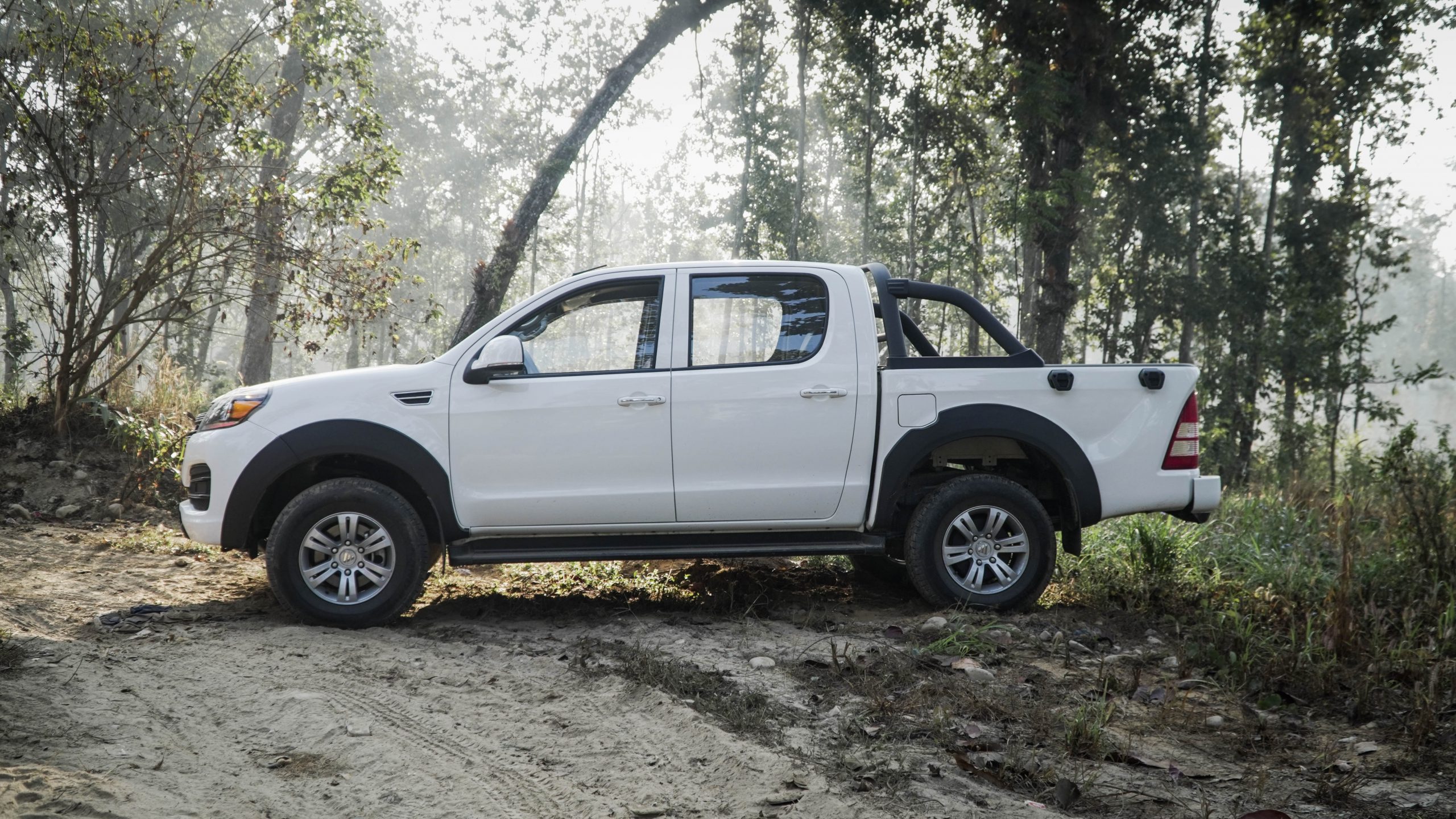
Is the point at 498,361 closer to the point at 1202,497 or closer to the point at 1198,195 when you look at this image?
the point at 1202,497

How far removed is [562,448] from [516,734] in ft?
5.76

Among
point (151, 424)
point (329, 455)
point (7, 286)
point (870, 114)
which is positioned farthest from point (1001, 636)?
point (870, 114)

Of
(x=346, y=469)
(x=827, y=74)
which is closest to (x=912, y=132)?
(x=827, y=74)

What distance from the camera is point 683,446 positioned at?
5141mm

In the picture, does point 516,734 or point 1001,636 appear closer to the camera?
point 516,734

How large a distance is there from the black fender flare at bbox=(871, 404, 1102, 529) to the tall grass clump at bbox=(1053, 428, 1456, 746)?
0.96 metres

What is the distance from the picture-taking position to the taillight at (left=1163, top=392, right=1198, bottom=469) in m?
5.34

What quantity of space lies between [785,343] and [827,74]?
16.5 metres

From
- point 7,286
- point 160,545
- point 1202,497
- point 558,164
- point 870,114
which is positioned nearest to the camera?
point 1202,497

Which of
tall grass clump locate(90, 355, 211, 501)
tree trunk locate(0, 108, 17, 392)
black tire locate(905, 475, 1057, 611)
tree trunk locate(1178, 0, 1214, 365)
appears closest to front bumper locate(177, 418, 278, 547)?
black tire locate(905, 475, 1057, 611)

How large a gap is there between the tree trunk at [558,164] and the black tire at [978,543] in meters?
8.17

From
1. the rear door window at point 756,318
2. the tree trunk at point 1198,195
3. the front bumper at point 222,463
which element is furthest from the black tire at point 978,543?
the tree trunk at point 1198,195

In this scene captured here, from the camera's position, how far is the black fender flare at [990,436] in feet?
17.3

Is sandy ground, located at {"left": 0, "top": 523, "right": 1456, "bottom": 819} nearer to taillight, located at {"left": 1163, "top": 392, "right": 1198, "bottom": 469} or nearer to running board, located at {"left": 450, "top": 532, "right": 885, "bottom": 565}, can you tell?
running board, located at {"left": 450, "top": 532, "right": 885, "bottom": 565}
